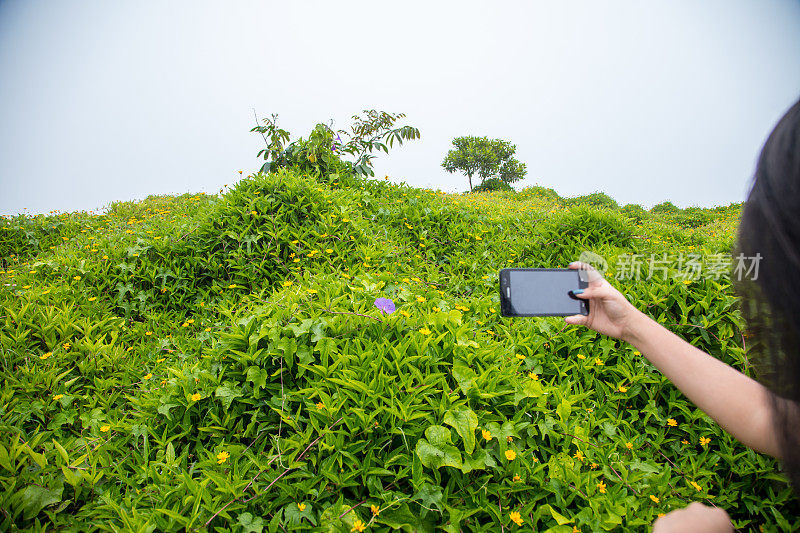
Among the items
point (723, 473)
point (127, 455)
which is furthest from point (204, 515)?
point (723, 473)

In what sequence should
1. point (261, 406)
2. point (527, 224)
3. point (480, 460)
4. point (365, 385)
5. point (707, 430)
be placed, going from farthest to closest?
point (527, 224), point (707, 430), point (261, 406), point (365, 385), point (480, 460)

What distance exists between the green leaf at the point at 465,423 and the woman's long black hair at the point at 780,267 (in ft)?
2.69

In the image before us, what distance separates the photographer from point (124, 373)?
2.42 meters

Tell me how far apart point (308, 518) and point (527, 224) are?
4206 mm

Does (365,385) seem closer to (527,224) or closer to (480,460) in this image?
(480,460)

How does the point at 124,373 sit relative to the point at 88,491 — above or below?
above

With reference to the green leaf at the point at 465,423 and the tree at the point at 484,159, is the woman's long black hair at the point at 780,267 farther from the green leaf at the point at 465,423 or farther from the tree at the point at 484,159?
the tree at the point at 484,159

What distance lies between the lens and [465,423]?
137 cm

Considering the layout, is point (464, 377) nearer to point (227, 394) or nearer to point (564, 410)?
point (564, 410)

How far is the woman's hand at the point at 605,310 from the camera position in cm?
125

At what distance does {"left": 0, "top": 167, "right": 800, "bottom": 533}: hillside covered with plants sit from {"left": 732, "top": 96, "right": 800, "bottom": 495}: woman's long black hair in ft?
2.45

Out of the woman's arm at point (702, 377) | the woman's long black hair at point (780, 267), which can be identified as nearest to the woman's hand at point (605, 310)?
the woman's arm at point (702, 377)

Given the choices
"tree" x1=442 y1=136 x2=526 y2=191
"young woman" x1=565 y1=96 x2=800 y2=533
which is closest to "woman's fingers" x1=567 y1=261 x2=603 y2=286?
"young woman" x1=565 y1=96 x2=800 y2=533

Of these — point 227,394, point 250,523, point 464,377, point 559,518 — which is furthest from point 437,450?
point 227,394
